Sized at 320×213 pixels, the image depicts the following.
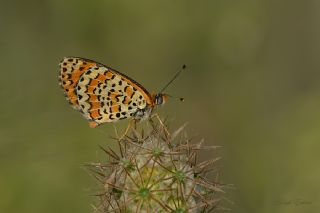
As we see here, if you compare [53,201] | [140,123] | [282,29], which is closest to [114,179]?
[140,123]

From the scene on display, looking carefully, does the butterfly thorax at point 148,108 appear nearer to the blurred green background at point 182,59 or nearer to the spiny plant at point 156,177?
the spiny plant at point 156,177

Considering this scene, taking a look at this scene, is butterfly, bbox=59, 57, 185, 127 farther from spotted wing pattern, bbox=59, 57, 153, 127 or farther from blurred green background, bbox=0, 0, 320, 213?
blurred green background, bbox=0, 0, 320, 213

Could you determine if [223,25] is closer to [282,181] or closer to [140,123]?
[282,181]

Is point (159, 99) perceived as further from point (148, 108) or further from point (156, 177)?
point (156, 177)

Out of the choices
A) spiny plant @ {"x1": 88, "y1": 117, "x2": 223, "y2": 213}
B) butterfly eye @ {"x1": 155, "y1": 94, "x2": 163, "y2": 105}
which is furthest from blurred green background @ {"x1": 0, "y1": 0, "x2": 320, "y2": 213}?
spiny plant @ {"x1": 88, "y1": 117, "x2": 223, "y2": 213}

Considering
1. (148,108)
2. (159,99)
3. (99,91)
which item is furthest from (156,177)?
(99,91)

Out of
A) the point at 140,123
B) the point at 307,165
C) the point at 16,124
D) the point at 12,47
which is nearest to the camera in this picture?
the point at 140,123

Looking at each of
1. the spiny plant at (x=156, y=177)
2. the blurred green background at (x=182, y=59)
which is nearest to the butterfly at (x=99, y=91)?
the spiny plant at (x=156, y=177)

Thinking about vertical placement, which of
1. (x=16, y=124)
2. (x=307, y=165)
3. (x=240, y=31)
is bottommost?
(x=16, y=124)
